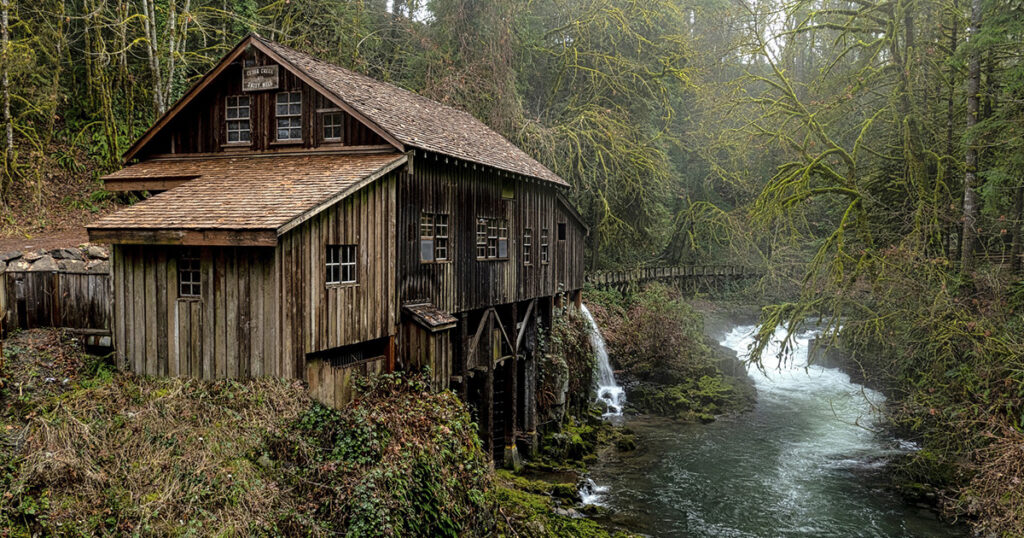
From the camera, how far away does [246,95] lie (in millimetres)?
12875

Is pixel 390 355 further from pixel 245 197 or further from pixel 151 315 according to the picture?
pixel 151 315

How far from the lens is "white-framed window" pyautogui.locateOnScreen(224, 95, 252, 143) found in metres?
12.9

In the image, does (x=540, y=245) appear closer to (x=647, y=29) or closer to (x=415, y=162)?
(x=415, y=162)

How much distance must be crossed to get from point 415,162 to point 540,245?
6.90 meters

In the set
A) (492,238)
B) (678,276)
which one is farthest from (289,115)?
(678,276)

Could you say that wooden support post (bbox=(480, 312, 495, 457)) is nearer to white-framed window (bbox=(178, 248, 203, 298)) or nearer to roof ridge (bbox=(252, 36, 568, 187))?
roof ridge (bbox=(252, 36, 568, 187))

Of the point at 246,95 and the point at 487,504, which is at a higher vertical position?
the point at 246,95

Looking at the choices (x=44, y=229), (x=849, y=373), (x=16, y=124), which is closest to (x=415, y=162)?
(x=44, y=229)

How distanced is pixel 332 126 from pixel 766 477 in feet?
42.2

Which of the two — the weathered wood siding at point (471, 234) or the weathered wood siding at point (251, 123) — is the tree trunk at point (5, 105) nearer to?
the weathered wood siding at point (251, 123)


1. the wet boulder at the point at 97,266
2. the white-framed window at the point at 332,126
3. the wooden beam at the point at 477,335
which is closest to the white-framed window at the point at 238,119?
the white-framed window at the point at 332,126

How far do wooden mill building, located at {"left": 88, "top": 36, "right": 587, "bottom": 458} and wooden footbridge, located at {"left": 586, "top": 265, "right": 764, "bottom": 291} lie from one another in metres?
12.5

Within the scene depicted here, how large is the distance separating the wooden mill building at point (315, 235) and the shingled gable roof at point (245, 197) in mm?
35

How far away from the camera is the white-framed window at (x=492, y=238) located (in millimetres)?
15203
